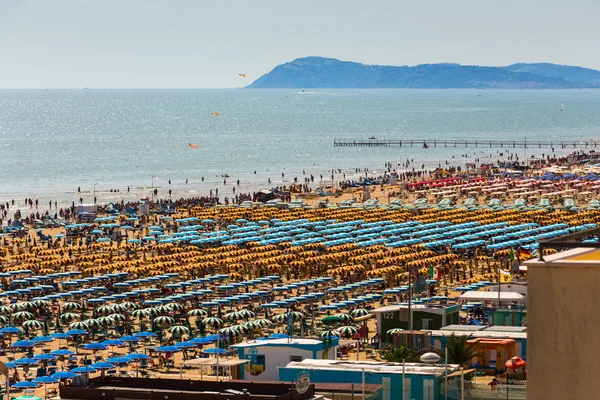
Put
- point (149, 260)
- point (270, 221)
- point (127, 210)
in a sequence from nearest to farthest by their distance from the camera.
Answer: point (149, 260) < point (270, 221) < point (127, 210)

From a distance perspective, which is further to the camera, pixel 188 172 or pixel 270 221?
pixel 188 172

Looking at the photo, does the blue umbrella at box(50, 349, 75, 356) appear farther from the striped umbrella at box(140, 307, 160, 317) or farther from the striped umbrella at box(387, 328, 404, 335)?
the striped umbrella at box(387, 328, 404, 335)

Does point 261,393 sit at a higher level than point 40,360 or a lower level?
higher

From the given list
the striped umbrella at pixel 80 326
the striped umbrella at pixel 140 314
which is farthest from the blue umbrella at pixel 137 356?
the striped umbrella at pixel 140 314

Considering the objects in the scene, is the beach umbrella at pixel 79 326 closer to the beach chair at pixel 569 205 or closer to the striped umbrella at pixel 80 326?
the striped umbrella at pixel 80 326

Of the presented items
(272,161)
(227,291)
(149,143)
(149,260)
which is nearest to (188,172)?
(272,161)

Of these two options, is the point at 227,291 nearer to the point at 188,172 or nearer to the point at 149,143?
the point at 188,172

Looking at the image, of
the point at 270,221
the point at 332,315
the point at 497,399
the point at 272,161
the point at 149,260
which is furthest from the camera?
the point at 272,161
